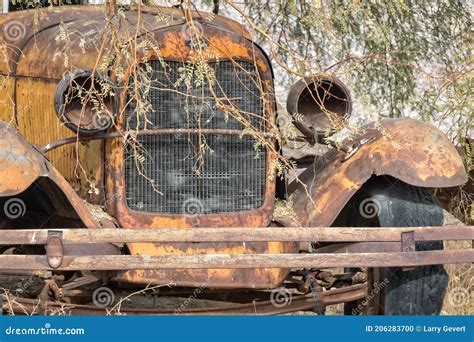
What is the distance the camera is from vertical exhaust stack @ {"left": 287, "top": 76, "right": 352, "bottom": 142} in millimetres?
6113

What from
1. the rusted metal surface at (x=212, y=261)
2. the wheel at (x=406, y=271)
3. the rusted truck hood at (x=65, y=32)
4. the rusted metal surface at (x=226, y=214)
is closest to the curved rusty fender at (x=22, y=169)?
the rusted metal surface at (x=226, y=214)

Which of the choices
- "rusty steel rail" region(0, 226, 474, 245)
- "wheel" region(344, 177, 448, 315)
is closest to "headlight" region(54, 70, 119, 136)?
"rusty steel rail" region(0, 226, 474, 245)

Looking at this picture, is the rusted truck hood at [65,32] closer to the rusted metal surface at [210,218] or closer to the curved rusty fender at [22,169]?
the rusted metal surface at [210,218]

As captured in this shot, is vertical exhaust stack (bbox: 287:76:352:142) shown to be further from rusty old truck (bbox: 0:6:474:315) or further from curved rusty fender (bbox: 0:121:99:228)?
curved rusty fender (bbox: 0:121:99:228)

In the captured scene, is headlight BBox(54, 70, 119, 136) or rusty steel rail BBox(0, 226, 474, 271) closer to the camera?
rusty steel rail BBox(0, 226, 474, 271)

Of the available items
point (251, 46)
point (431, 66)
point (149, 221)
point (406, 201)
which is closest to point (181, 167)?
point (149, 221)

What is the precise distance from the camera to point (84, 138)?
5.70 metres

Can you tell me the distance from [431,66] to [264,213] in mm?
4532

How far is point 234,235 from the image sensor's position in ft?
16.6

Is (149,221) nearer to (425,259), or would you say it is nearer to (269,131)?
(269,131)

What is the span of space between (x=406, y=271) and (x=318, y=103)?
1054 millimetres

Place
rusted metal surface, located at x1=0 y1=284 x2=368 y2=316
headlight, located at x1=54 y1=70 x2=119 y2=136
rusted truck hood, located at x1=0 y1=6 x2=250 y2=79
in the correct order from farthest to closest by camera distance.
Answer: rusted truck hood, located at x1=0 y1=6 x2=250 y2=79, rusted metal surface, located at x1=0 y1=284 x2=368 y2=316, headlight, located at x1=54 y1=70 x2=119 y2=136

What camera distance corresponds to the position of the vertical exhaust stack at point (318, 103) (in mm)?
6113

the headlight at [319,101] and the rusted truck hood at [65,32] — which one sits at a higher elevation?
the rusted truck hood at [65,32]
